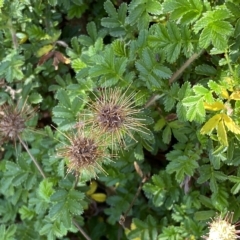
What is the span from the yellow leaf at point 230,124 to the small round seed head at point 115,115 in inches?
15.7

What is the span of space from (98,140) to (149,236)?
0.75 metres

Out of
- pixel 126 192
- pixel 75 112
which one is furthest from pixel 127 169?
pixel 75 112

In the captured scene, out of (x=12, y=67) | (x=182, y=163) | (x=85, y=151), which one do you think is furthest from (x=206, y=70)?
(x=12, y=67)

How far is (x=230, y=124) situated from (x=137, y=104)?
1.56 ft

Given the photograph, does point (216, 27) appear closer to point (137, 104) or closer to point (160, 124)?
point (137, 104)

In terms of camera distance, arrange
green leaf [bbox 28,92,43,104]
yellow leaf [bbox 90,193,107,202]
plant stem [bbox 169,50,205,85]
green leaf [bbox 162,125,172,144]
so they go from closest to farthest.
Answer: plant stem [bbox 169,50,205,85]
green leaf [bbox 162,125,172,144]
green leaf [bbox 28,92,43,104]
yellow leaf [bbox 90,193,107,202]

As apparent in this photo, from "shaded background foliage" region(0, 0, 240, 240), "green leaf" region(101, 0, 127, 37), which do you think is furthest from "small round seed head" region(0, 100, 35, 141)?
"green leaf" region(101, 0, 127, 37)

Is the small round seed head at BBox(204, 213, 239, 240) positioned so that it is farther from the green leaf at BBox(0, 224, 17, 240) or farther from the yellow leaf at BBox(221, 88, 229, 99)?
the green leaf at BBox(0, 224, 17, 240)

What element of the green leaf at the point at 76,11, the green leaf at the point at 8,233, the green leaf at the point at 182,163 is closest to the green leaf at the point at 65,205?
the green leaf at the point at 8,233

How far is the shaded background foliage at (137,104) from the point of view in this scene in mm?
1968

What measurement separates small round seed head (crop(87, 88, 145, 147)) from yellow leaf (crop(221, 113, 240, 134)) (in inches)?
15.7

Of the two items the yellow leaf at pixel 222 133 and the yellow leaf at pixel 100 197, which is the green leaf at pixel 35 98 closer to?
the yellow leaf at pixel 100 197

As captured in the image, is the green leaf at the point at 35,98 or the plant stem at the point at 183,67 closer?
the plant stem at the point at 183,67

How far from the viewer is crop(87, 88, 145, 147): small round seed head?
1.98 meters
